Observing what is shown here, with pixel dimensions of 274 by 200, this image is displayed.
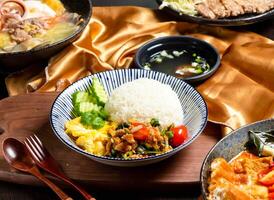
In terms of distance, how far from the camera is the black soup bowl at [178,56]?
2.96 m

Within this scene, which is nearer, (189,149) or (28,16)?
(189,149)

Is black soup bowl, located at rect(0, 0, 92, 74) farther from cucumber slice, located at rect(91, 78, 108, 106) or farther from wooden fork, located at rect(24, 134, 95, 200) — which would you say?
wooden fork, located at rect(24, 134, 95, 200)

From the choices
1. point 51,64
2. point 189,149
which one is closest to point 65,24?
point 51,64

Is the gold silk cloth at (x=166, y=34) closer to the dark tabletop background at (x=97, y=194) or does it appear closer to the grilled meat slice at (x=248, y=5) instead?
the grilled meat slice at (x=248, y=5)

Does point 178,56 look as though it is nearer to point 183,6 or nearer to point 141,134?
point 183,6

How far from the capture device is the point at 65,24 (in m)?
3.29

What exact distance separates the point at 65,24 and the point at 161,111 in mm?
1221

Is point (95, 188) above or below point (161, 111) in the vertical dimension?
below

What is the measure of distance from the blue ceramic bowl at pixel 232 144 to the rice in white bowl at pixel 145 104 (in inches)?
15.7

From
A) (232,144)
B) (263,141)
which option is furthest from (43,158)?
(263,141)

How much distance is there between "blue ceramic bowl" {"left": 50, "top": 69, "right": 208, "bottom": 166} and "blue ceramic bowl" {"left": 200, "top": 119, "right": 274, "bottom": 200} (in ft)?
0.65

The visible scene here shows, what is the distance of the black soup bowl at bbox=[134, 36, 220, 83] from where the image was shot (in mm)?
2959

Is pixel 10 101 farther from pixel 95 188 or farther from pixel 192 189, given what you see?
pixel 192 189

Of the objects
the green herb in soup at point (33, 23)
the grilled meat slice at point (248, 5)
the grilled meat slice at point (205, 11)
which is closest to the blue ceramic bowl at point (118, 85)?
the green herb in soup at point (33, 23)
